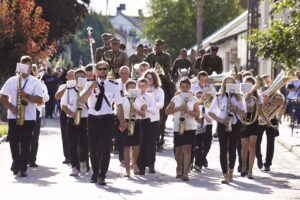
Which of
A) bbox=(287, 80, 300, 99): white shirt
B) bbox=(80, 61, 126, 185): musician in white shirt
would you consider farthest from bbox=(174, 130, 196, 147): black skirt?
bbox=(287, 80, 300, 99): white shirt

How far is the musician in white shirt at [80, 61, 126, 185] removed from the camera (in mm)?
14281

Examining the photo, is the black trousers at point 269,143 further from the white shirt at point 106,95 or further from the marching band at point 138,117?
the white shirt at point 106,95

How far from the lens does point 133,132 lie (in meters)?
16.1

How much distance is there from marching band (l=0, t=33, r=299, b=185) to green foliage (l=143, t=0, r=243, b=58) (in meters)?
79.8

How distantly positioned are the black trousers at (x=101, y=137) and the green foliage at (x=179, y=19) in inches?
3252

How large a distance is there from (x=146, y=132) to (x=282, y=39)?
11.3ft

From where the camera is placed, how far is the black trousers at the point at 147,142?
16438mm

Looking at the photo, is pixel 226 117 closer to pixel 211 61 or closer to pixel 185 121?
pixel 185 121

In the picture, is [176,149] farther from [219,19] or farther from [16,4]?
[219,19]

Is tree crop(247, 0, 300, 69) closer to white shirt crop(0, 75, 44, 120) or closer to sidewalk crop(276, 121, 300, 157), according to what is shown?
white shirt crop(0, 75, 44, 120)

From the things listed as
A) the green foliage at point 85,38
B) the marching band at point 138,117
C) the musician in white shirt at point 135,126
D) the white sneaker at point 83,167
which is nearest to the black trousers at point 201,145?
the marching band at point 138,117

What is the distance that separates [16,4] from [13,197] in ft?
58.5

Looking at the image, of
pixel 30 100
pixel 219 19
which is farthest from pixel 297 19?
pixel 219 19

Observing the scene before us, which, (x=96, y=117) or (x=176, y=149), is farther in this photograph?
(x=176, y=149)
